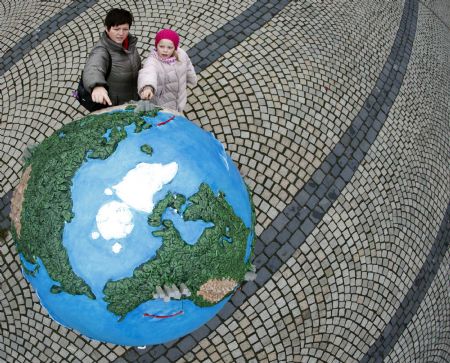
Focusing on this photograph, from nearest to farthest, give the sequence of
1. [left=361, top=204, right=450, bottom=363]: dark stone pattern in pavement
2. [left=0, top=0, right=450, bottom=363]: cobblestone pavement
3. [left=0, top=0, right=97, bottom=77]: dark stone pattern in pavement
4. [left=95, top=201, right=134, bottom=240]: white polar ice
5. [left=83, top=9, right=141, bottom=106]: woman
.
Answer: [left=95, top=201, right=134, bottom=240]: white polar ice → [left=83, top=9, right=141, bottom=106]: woman → [left=0, top=0, right=450, bottom=363]: cobblestone pavement → [left=361, top=204, right=450, bottom=363]: dark stone pattern in pavement → [left=0, top=0, right=97, bottom=77]: dark stone pattern in pavement

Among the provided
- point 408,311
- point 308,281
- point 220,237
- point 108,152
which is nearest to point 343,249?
point 308,281

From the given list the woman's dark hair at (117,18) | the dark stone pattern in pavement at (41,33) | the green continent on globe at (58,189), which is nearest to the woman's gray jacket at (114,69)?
the woman's dark hair at (117,18)

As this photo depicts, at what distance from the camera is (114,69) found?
348 cm

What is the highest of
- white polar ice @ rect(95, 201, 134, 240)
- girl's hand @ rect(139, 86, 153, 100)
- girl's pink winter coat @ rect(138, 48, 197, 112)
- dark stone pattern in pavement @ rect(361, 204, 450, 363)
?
white polar ice @ rect(95, 201, 134, 240)

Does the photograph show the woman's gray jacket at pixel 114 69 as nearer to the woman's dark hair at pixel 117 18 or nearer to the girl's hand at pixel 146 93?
Answer: the woman's dark hair at pixel 117 18

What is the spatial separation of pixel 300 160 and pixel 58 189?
130 inches

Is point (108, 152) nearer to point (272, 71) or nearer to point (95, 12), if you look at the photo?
point (272, 71)

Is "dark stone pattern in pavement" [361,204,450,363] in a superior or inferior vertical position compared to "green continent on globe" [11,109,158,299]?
inferior

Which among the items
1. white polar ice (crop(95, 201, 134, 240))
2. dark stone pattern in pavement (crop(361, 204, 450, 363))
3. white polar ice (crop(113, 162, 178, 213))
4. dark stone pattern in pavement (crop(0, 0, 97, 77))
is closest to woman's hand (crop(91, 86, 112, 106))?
white polar ice (crop(113, 162, 178, 213))

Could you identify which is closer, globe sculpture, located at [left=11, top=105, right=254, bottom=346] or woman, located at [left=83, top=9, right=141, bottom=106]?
globe sculpture, located at [left=11, top=105, right=254, bottom=346]

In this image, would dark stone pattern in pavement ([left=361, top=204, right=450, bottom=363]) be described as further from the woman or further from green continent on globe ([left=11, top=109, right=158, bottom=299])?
green continent on globe ([left=11, top=109, right=158, bottom=299])

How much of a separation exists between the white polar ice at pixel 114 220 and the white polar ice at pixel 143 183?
4 centimetres

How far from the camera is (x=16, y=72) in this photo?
5520 millimetres

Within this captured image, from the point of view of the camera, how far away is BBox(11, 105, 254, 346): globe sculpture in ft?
6.96
